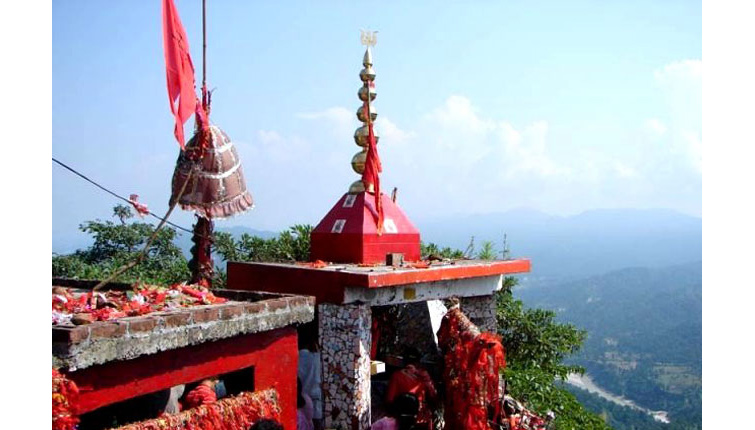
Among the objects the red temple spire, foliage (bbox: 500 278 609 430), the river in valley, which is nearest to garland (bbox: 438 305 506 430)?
the red temple spire

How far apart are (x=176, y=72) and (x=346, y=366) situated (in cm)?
370

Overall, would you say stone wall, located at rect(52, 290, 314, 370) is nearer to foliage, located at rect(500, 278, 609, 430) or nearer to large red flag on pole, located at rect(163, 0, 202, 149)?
large red flag on pole, located at rect(163, 0, 202, 149)

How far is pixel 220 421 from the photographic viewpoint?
21.2 ft

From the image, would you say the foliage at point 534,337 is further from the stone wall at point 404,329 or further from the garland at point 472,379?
the garland at point 472,379

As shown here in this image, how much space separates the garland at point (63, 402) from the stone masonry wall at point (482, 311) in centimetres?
684

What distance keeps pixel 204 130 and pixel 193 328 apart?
184 inches

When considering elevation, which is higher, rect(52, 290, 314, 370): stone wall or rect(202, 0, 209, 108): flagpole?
rect(202, 0, 209, 108): flagpole

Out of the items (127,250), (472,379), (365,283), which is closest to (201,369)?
(365,283)

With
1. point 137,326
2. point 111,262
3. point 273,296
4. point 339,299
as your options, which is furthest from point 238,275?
point 111,262

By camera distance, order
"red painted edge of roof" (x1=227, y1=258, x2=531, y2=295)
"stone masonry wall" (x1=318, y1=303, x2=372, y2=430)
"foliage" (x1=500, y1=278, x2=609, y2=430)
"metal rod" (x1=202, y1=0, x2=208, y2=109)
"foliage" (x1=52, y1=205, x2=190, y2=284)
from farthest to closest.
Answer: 1. "foliage" (x1=52, y1=205, x2=190, y2=284)
2. "foliage" (x1=500, y1=278, x2=609, y2=430)
3. "metal rod" (x1=202, y1=0, x2=208, y2=109)
4. "stone masonry wall" (x1=318, y1=303, x2=372, y2=430)
5. "red painted edge of roof" (x1=227, y1=258, x2=531, y2=295)

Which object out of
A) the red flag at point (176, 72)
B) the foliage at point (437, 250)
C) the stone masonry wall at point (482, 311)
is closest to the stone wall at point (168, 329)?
the red flag at point (176, 72)

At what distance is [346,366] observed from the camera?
8672 mm

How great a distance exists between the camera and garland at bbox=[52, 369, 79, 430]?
493cm
